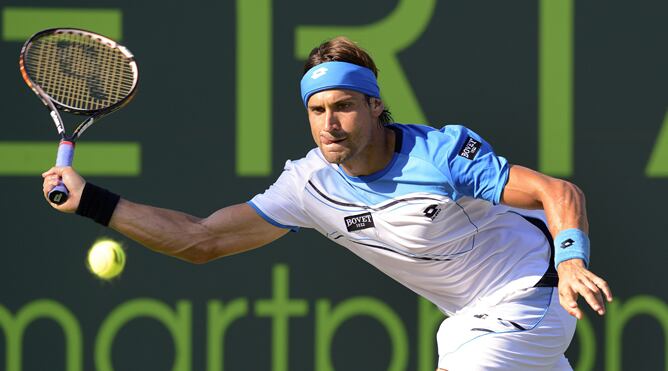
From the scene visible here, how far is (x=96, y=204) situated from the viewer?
422 centimetres

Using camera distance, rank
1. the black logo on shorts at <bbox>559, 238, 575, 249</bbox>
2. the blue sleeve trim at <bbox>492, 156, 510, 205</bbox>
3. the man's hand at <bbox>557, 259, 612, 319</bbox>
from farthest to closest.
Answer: the blue sleeve trim at <bbox>492, 156, 510, 205</bbox> → the black logo on shorts at <bbox>559, 238, 575, 249</bbox> → the man's hand at <bbox>557, 259, 612, 319</bbox>

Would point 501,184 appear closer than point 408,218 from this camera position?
Yes

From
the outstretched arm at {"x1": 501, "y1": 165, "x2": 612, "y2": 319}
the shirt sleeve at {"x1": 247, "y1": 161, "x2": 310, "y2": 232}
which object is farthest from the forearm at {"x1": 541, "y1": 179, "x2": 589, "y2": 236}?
the shirt sleeve at {"x1": 247, "y1": 161, "x2": 310, "y2": 232}

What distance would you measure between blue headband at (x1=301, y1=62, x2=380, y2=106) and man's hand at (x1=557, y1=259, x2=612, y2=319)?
1066mm

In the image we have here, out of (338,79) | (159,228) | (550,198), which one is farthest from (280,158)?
(550,198)

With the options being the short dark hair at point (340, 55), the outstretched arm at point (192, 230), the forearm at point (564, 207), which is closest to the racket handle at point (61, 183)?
the outstretched arm at point (192, 230)

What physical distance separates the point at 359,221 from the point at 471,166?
0.47 m

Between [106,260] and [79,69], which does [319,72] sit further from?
[106,260]

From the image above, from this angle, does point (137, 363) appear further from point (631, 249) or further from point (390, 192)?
point (631, 249)

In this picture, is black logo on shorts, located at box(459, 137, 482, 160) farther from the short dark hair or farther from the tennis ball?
the tennis ball

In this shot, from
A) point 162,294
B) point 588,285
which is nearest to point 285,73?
point 162,294

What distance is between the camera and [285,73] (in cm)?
548

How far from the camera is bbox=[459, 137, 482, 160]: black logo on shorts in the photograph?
13.6 ft

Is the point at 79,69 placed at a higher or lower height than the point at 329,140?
higher
